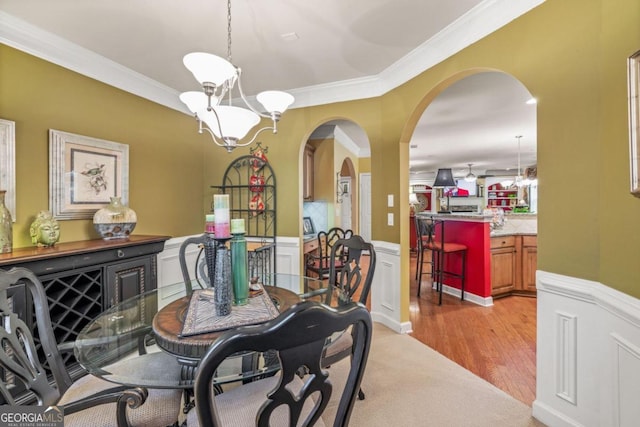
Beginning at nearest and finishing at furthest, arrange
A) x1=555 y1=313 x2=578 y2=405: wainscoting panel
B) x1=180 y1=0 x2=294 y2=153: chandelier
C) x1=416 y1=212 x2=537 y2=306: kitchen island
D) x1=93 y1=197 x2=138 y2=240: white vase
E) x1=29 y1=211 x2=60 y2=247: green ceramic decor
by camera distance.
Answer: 1. x1=180 y1=0 x2=294 y2=153: chandelier
2. x1=555 y1=313 x2=578 y2=405: wainscoting panel
3. x1=29 y1=211 x2=60 y2=247: green ceramic decor
4. x1=93 y1=197 x2=138 y2=240: white vase
5. x1=416 y1=212 x2=537 y2=306: kitchen island

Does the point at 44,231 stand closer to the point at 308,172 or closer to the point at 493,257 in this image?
the point at 308,172

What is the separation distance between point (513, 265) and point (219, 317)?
4190mm

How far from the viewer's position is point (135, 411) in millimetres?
1198

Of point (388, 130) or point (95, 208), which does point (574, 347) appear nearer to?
point (388, 130)

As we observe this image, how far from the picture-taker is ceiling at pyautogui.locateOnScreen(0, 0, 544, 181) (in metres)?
1.96

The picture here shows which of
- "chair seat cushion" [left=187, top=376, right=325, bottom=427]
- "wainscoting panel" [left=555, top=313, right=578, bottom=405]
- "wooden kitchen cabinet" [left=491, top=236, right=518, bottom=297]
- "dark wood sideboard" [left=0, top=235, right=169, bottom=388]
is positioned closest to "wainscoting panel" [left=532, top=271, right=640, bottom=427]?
"wainscoting panel" [left=555, top=313, right=578, bottom=405]

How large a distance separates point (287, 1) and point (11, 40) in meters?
1.99

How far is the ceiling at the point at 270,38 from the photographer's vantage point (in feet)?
6.42

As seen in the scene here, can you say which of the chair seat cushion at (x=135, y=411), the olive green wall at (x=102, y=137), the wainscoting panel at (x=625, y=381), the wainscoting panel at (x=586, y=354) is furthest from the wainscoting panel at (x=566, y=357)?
the olive green wall at (x=102, y=137)

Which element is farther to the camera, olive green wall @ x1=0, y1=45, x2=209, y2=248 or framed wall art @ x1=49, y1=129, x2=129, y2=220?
framed wall art @ x1=49, y1=129, x2=129, y2=220

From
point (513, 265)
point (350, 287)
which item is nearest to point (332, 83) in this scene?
point (350, 287)

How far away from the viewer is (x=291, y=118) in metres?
3.54

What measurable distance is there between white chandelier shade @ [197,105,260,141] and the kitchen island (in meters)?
3.32

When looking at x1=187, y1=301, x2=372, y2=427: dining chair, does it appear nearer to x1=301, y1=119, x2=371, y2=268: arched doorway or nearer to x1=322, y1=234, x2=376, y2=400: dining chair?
x1=322, y1=234, x2=376, y2=400: dining chair
